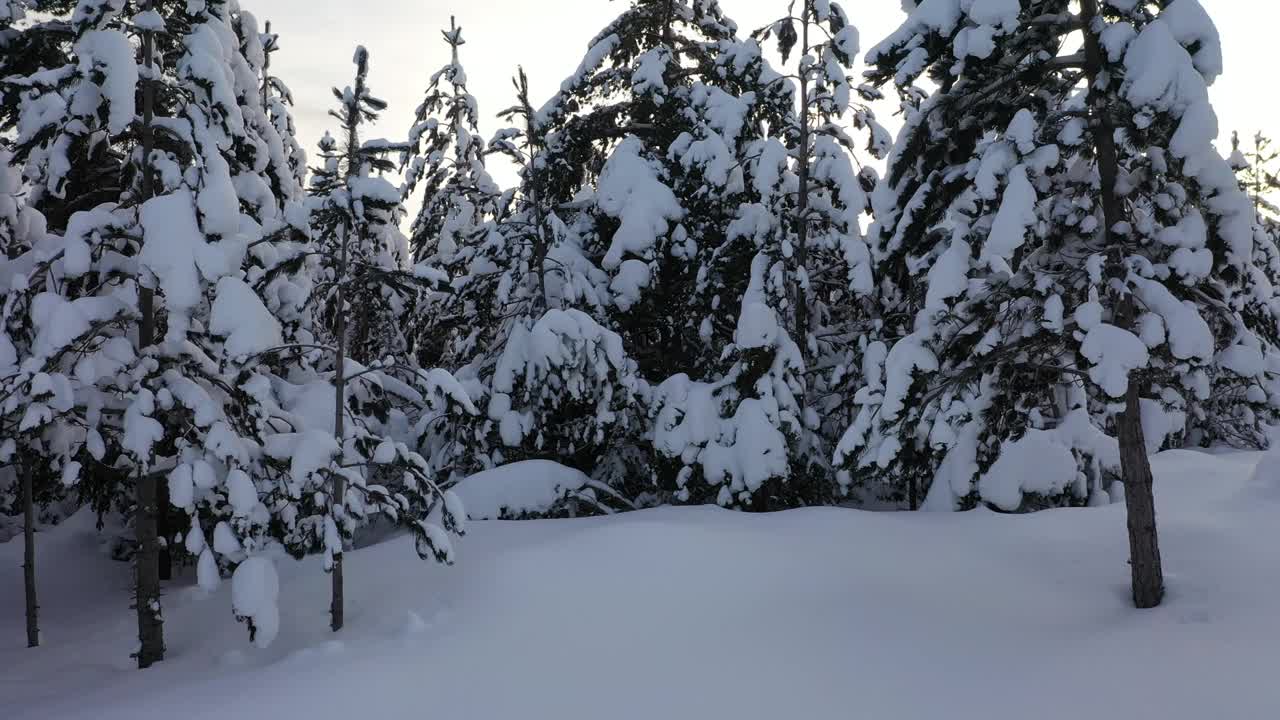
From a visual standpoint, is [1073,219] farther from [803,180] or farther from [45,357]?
[45,357]

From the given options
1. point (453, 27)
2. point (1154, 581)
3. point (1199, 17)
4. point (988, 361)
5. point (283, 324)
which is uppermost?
point (453, 27)

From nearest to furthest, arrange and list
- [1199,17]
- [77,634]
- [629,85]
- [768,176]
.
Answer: [1199,17]
[77,634]
[768,176]
[629,85]

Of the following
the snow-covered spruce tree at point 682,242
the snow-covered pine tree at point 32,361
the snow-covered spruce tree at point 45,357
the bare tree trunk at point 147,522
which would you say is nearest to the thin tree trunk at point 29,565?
the snow-covered pine tree at point 32,361

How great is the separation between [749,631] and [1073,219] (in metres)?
4.78

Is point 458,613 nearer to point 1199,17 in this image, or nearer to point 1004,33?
point 1004,33

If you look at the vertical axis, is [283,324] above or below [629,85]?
below

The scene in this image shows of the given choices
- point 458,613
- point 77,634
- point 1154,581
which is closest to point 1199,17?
point 1154,581

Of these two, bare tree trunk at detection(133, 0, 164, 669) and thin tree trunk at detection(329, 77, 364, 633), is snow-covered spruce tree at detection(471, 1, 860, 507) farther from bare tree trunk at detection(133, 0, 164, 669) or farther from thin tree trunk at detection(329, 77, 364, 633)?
bare tree trunk at detection(133, 0, 164, 669)

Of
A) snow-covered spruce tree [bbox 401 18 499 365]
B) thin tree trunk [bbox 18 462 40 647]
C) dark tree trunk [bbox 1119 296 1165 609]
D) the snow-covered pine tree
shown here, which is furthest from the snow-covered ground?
snow-covered spruce tree [bbox 401 18 499 365]

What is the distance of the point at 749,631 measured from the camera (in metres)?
8.12

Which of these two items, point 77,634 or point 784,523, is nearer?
point 784,523

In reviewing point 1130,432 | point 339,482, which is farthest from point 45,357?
point 1130,432

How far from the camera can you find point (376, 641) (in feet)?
27.2

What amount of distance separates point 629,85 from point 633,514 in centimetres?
929
